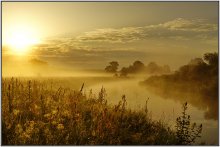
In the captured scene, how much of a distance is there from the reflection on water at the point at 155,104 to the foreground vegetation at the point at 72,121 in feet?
0.15

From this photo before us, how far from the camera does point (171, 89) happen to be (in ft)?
13.9

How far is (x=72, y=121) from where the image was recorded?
4.24 metres

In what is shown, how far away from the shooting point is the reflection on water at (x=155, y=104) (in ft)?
13.8

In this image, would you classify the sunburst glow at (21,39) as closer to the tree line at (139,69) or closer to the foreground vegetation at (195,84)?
the tree line at (139,69)

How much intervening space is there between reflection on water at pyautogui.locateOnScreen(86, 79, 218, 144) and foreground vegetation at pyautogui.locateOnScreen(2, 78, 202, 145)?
44mm

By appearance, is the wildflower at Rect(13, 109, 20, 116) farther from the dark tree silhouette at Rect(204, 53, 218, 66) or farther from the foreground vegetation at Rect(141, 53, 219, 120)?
the dark tree silhouette at Rect(204, 53, 218, 66)

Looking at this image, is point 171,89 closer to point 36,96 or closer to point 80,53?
point 80,53

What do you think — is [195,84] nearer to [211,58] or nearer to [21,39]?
[211,58]

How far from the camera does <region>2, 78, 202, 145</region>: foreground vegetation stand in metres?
4.19

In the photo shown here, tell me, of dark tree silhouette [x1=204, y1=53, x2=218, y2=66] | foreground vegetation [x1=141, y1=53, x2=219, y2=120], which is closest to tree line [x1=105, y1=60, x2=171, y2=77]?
foreground vegetation [x1=141, y1=53, x2=219, y2=120]

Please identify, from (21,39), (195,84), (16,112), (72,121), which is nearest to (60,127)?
(72,121)

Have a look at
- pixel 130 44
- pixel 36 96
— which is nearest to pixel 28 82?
pixel 36 96

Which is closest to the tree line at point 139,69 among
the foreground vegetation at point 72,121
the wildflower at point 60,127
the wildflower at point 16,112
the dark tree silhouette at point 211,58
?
the foreground vegetation at point 72,121

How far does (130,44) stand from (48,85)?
0.72 meters
